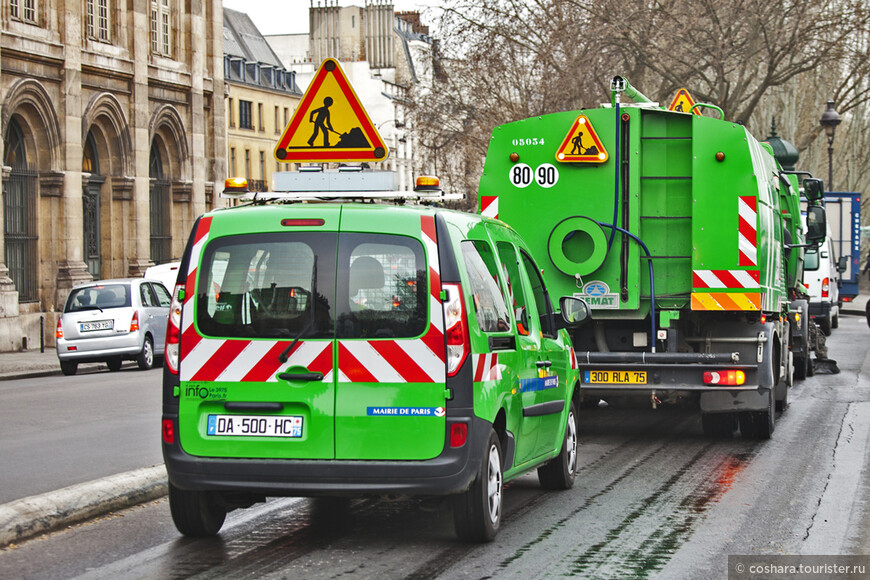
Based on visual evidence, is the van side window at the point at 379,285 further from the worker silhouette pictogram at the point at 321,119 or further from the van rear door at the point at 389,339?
the worker silhouette pictogram at the point at 321,119

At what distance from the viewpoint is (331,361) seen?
7.34 m

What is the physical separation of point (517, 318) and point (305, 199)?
1.51 m

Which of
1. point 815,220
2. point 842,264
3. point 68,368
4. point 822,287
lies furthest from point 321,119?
point 842,264

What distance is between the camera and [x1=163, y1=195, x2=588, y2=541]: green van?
7.27 metres

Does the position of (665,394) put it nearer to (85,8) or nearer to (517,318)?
(517,318)

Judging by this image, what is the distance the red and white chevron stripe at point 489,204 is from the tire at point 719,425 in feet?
9.30

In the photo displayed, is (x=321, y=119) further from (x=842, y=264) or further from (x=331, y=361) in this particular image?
(x=842, y=264)

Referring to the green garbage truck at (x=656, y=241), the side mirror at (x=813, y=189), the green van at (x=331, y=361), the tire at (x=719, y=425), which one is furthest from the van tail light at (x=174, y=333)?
the side mirror at (x=813, y=189)

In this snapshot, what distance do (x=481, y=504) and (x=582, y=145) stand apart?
6022 millimetres

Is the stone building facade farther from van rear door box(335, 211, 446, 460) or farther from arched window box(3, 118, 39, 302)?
van rear door box(335, 211, 446, 460)

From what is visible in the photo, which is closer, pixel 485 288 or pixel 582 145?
pixel 485 288

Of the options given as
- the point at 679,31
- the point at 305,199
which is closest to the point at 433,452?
the point at 305,199

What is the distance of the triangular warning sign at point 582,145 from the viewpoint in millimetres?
12797

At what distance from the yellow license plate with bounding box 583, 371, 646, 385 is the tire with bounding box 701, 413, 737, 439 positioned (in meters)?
1.00
